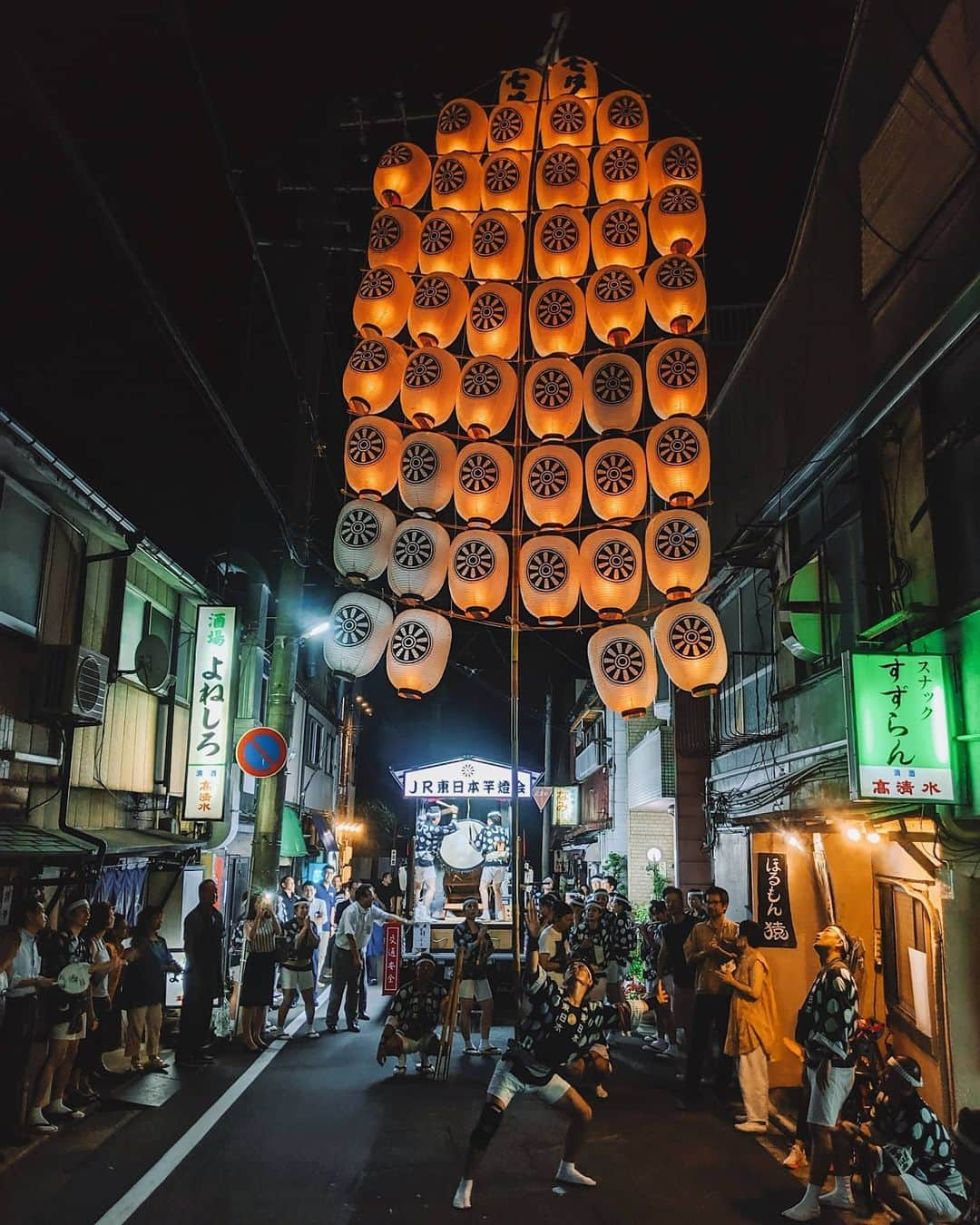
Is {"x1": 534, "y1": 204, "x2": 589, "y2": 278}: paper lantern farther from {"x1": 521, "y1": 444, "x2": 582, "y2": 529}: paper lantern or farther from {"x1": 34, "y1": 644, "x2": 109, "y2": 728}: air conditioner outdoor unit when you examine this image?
{"x1": 34, "y1": 644, "x2": 109, "y2": 728}: air conditioner outdoor unit

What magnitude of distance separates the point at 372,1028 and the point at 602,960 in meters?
4.13

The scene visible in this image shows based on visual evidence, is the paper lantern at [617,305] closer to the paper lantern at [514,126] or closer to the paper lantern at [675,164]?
the paper lantern at [675,164]

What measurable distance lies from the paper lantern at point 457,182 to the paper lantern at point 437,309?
4.40ft

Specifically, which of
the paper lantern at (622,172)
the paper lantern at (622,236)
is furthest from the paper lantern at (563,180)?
the paper lantern at (622,236)

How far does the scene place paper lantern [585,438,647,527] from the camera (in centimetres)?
1248

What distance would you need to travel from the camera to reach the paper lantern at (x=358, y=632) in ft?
41.1

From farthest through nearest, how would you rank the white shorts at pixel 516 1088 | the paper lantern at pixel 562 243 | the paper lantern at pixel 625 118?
the paper lantern at pixel 625 118 < the paper lantern at pixel 562 243 < the white shorts at pixel 516 1088

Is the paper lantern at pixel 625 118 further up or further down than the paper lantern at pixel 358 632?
further up

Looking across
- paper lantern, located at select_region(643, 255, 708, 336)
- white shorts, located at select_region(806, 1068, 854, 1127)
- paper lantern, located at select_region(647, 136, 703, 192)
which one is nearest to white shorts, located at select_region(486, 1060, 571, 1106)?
white shorts, located at select_region(806, 1068, 854, 1127)

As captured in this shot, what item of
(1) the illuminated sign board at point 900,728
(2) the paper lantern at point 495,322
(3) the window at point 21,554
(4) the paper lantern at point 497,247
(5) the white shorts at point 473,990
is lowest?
(5) the white shorts at point 473,990

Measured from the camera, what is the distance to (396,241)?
1352cm

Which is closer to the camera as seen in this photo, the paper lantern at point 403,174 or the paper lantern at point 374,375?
the paper lantern at point 374,375

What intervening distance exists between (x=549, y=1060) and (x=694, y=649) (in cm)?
617

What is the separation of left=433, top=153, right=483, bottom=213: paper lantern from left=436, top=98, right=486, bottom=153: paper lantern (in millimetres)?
146
